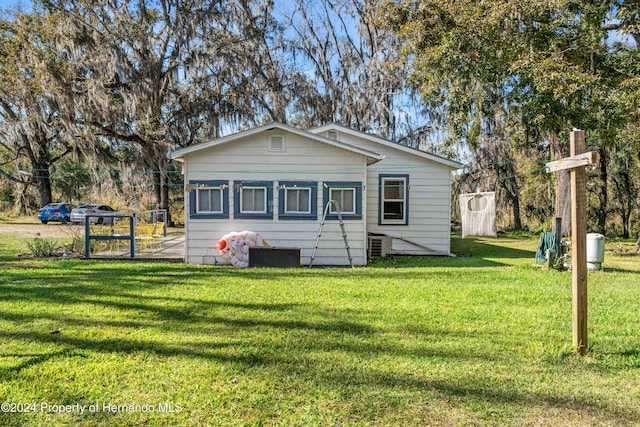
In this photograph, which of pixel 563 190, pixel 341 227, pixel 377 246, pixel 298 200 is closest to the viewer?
pixel 341 227

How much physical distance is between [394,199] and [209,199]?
497 centimetres

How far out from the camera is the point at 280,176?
953 cm

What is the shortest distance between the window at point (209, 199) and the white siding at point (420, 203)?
411 cm

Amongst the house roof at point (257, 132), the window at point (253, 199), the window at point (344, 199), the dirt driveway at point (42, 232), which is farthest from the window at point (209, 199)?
the dirt driveway at point (42, 232)

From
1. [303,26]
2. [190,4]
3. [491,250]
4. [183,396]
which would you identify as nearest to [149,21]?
[190,4]

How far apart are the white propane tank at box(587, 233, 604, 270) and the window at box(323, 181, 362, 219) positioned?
442cm

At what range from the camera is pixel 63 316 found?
16.4ft

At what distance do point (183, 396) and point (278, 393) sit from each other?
25.7 inches

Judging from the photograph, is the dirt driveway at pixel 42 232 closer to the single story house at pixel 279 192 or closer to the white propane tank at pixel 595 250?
the single story house at pixel 279 192

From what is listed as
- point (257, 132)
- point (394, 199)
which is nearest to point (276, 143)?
point (257, 132)

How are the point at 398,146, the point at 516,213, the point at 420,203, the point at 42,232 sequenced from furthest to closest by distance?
the point at 516,213 < the point at 42,232 < the point at 420,203 < the point at 398,146

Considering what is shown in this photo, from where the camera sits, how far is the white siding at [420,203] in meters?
11.7

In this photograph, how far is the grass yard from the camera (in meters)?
2.85

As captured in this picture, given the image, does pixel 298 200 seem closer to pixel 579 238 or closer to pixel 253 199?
pixel 253 199
